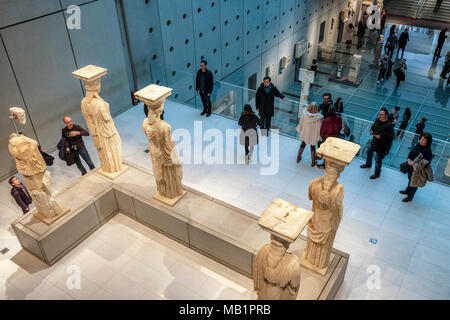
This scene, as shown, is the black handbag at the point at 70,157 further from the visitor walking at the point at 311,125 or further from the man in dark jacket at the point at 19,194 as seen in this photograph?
the visitor walking at the point at 311,125

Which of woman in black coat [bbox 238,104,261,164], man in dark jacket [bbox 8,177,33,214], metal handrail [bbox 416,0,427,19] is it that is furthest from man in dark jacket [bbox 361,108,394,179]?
metal handrail [bbox 416,0,427,19]

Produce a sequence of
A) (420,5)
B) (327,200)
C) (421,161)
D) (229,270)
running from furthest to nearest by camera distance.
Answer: (420,5)
(421,161)
(229,270)
(327,200)

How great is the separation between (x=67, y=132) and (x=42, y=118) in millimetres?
1829

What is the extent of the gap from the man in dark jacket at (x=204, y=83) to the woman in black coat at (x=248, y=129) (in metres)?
2.05

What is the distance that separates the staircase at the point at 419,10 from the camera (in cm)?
1944

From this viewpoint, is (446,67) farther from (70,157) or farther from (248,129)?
(70,157)

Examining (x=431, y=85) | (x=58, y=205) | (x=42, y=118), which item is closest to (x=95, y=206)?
(x=58, y=205)

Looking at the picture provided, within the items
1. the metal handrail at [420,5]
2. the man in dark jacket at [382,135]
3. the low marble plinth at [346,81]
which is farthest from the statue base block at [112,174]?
the metal handrail at [420,5]

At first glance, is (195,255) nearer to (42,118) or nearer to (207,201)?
(207,201)

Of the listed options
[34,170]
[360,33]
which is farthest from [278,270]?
[360,33]

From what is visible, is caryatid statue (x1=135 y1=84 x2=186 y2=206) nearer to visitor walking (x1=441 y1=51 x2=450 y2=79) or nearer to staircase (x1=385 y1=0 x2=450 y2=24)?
visitor walking (x1=441 y1=51 x2=450 y2=79)

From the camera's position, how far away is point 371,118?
48.2ft

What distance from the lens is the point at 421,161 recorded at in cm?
705

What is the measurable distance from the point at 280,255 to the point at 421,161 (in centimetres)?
A: 419
